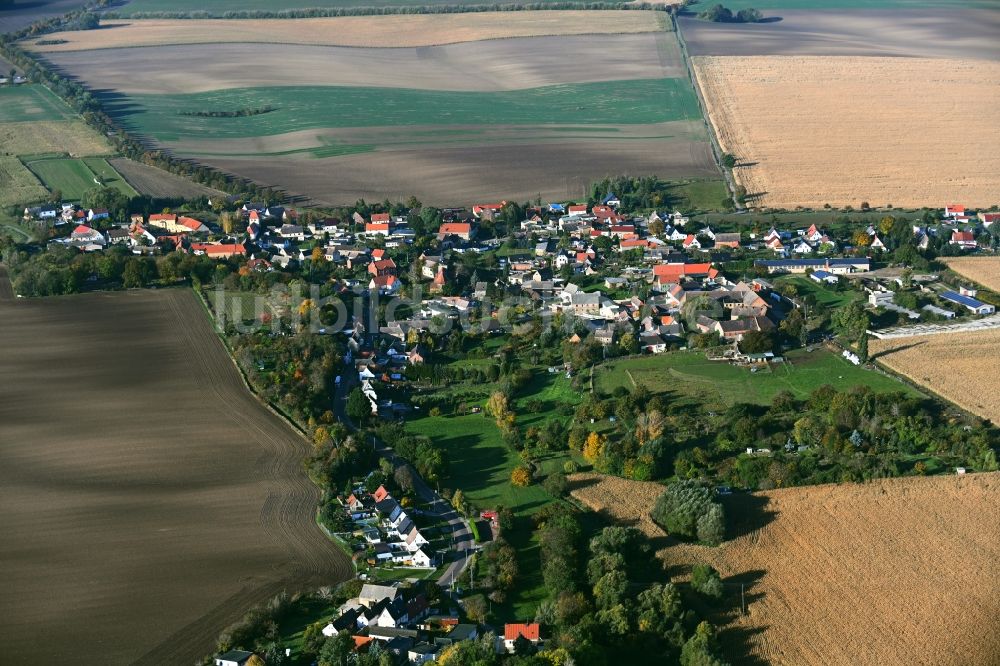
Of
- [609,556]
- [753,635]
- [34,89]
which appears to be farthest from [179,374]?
[34,89]

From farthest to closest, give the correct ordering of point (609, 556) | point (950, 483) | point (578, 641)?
point (950, 483) < point (609, 556) < point (578, 641)

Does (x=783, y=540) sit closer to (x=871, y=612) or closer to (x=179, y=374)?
(x=871, y=612)

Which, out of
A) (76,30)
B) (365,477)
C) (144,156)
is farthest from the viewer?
(76,30)

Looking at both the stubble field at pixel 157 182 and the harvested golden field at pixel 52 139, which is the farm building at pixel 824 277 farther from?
the harvested golden field at pixel 52 139

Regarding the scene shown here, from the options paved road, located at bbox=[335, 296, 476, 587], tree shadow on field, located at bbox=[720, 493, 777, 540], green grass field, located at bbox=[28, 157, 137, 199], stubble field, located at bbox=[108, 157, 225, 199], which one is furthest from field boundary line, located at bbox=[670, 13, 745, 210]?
tree shadow on field, located at bbox=[720, 493, 777, 540]

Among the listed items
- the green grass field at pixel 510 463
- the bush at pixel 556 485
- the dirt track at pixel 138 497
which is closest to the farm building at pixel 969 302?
the green grass field at pixel 510 463

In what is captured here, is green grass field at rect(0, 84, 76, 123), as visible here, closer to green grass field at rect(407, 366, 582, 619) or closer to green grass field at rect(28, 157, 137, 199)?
green grass field at rect(28, 157, 137, 199)
